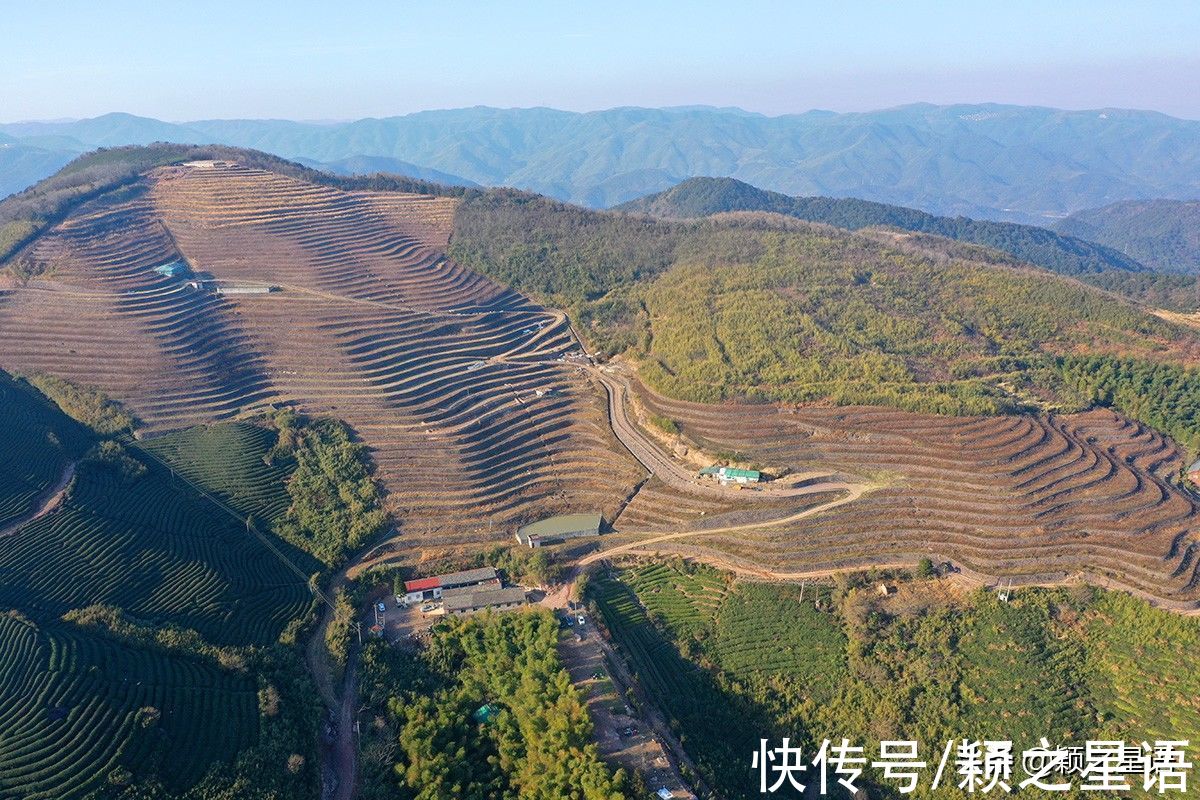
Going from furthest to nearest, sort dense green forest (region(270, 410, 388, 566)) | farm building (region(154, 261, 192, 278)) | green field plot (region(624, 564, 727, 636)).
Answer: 1. farm building (region(154, 261, 192, 278))
2. dense green forest (region(270, 410, 388, 566))
3. green field plot (region(624, 564, 727, 636))

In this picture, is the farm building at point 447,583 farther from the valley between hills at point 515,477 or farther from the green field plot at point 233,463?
the green field plot at point 233,463

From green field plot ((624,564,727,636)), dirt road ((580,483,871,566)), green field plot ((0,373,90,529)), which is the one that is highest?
green field plot ((0,373,90,529))

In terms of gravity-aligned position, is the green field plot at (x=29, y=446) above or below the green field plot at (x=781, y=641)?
above

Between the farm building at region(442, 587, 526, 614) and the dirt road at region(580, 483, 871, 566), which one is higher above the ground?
the dirt road at region(580, 483, 871, 566)

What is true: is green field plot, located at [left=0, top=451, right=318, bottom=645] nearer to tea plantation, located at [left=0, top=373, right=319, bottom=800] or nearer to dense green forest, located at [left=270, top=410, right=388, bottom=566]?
tea plantation, located at [left=0, top=373, right=319, bottom=800]

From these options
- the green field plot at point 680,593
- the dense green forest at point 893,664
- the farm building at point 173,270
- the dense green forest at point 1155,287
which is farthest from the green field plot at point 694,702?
the dense green forest at point 1155,287

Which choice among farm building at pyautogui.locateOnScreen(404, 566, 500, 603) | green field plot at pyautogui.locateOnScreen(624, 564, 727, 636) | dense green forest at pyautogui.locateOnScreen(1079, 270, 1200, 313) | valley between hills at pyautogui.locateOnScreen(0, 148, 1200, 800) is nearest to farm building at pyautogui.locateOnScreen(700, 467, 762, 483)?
valley between hills at pyautogui.locateOnScreen(0, 148, 1200, 800)
